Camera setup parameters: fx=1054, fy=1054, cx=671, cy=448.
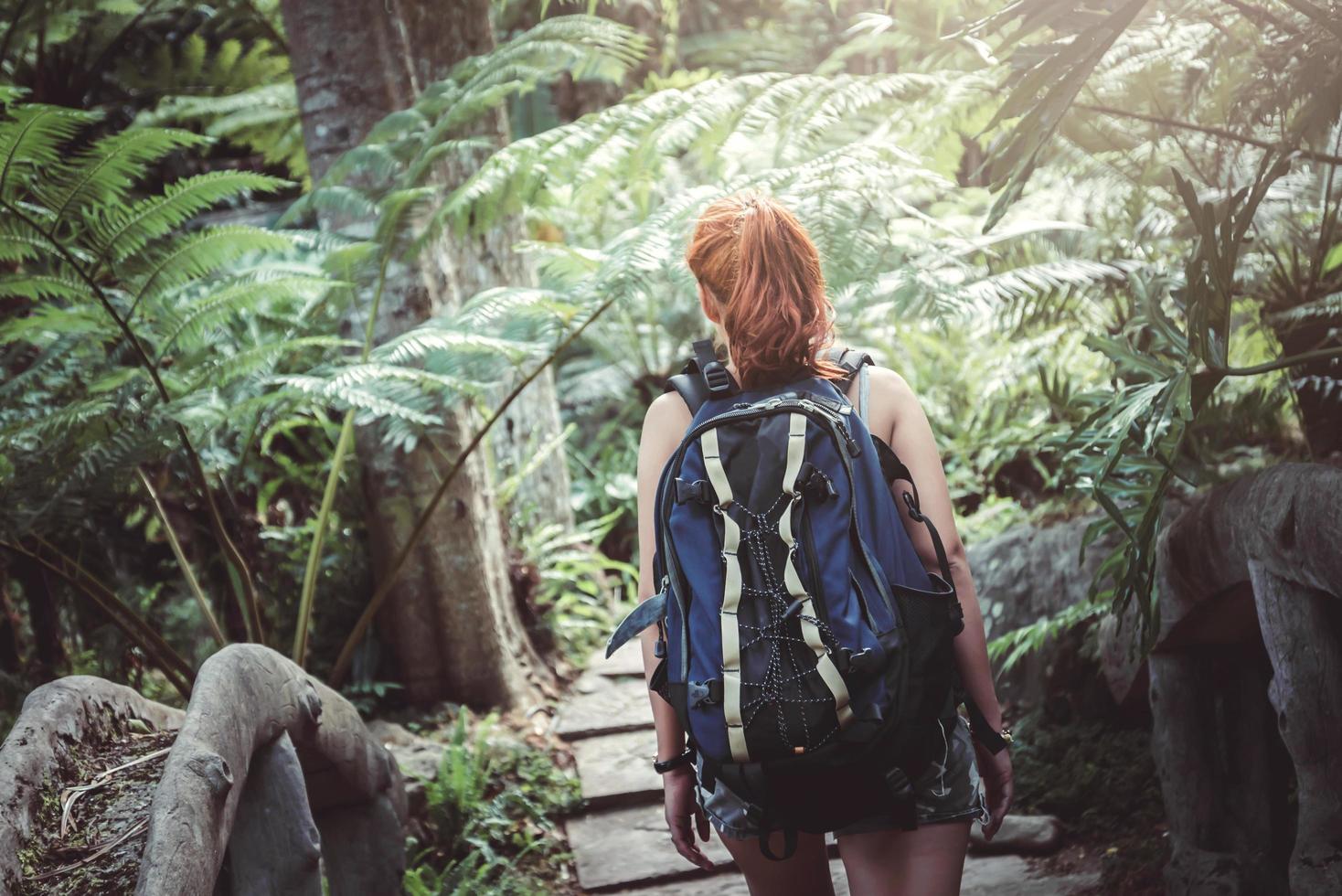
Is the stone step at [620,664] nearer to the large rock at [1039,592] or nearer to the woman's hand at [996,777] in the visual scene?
the large rock at [1039,592]

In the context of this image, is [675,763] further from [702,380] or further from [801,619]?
[702,380]

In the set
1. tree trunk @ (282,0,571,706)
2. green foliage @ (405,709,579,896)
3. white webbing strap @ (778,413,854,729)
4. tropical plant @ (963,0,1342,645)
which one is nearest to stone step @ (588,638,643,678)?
tree trunk @ (282,0,571,706)

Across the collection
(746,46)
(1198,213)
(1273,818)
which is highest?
(746,46)

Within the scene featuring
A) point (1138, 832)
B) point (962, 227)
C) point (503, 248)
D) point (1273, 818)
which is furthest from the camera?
point (503, 248)

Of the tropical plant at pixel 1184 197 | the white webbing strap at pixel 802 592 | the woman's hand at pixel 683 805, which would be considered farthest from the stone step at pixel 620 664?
the white webbing strap at pixel 802 592

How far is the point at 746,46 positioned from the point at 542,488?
20.3 ft

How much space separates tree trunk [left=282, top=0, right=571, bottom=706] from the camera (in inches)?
171

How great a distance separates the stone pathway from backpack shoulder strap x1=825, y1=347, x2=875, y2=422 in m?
2.10

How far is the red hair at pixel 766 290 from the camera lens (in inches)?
67.1

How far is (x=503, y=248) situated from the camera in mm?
6332

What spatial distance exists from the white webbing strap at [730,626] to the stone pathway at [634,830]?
81.7 inches

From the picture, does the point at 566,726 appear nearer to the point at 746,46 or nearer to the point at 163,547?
the point at 163,547

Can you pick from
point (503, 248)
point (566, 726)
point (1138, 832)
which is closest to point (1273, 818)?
point (1138, 832)

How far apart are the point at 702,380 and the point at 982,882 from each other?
2266mm
